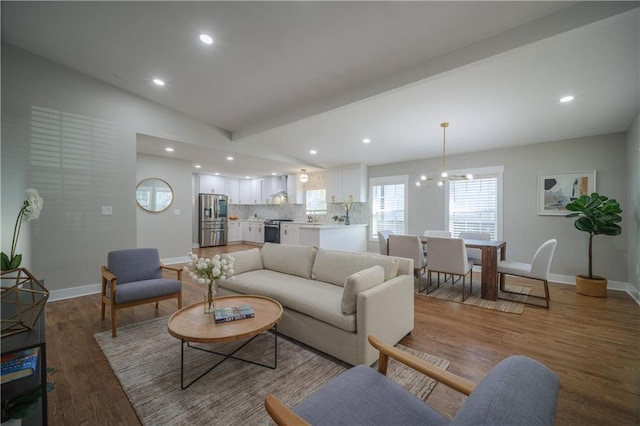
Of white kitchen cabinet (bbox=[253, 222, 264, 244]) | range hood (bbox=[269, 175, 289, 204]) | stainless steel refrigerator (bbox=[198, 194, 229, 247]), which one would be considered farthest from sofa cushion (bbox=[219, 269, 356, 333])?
white kitchen cabinet (bbox=[253, 222, 264, 244])

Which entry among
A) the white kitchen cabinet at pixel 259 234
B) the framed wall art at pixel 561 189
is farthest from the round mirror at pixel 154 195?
the framed wall art at pixel 561 189

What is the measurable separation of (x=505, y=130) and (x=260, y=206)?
27.0 feet

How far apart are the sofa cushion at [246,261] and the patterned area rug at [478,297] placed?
2.51m

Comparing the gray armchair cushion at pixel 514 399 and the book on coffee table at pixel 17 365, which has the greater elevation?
the gray armchair cushion at pixel 514 399

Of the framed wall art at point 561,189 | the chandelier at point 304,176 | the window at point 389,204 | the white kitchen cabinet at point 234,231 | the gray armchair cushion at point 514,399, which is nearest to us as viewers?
the gray armchair cushion at point 514,399

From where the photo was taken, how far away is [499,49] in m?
2.29

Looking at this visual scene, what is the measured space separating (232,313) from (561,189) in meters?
5.62

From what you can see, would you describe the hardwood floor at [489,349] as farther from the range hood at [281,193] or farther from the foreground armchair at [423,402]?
the range hood at [281,193]

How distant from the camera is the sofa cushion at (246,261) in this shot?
3219mm

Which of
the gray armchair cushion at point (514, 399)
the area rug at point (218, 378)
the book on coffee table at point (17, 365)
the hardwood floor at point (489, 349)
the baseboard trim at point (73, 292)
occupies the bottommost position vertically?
the hardwood floor at point (489, 349)

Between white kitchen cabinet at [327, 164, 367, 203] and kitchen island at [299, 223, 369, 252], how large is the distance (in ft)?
2.91

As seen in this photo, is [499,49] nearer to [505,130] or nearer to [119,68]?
[505,130]

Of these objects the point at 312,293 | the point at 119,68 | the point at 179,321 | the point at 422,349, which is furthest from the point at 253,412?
the point at 119,68

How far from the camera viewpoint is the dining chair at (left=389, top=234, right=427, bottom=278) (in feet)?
13.4
